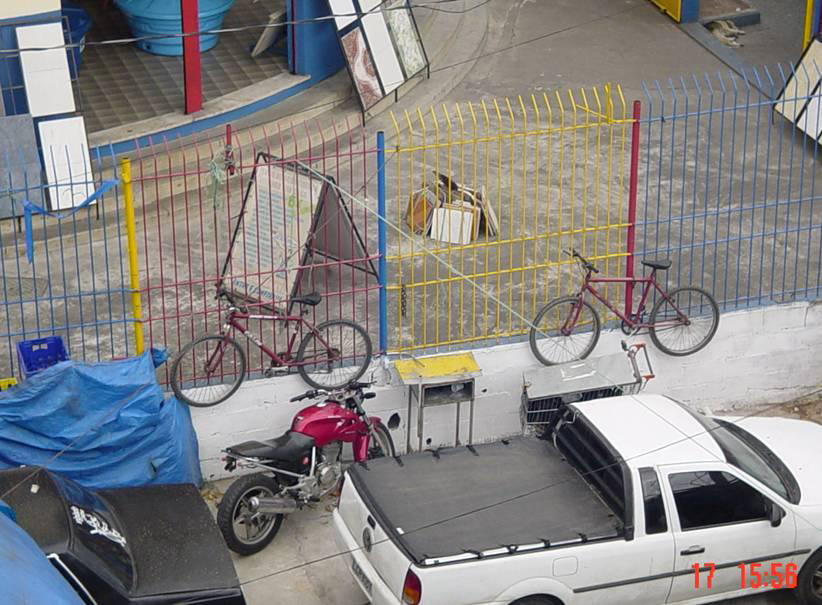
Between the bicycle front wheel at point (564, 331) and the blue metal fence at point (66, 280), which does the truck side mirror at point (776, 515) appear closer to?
the bicycle front wheel at point (564, 331)

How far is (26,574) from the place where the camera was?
6.98m

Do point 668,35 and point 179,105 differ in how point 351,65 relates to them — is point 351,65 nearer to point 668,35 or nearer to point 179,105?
point 179,105

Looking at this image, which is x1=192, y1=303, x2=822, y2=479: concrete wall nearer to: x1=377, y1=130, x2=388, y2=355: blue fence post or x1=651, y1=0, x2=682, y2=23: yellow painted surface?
x1=377, y1=130, x2=388, y2=355: blue fence post

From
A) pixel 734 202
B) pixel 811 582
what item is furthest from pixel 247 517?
pixel 734 202

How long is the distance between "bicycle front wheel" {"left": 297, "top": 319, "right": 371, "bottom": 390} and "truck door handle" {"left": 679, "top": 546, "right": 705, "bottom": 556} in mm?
2860

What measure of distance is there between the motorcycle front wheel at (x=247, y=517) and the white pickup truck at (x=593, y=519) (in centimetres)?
62

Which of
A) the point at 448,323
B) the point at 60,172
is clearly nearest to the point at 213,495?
the point at 448,323

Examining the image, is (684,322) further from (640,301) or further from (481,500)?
(481,500)

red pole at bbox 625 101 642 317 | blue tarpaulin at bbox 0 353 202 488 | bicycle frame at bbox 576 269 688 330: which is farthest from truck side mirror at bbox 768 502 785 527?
blue tarpaulin at bbox 0 353 202 488

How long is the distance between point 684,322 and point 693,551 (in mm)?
2766

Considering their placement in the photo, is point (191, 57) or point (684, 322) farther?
point (191, 57)

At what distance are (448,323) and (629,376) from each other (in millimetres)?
1484

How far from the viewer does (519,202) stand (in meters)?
13.5

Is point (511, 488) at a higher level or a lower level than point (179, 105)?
lower
